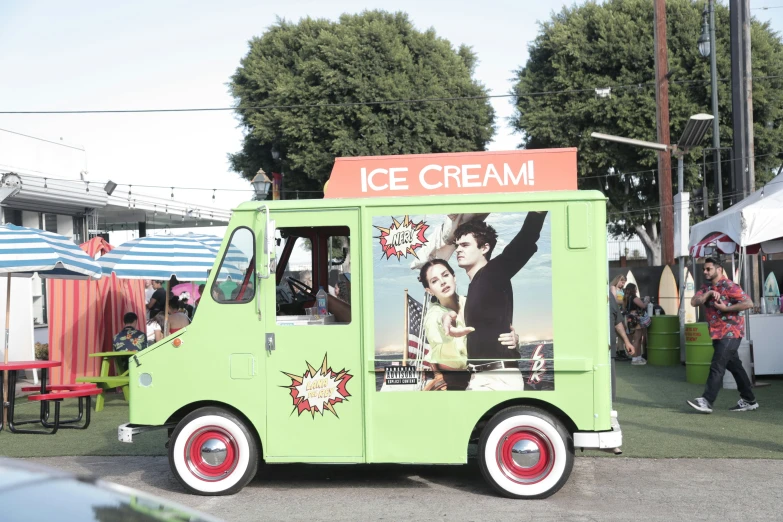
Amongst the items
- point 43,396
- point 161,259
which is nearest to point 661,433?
point 161,259

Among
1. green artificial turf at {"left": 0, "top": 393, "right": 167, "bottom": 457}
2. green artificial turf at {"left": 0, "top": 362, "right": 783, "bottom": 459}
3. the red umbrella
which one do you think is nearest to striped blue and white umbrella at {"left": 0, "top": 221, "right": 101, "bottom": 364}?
green artificial turf at {"left": 0, "top": 393, "right": 167, "bottom": 457}

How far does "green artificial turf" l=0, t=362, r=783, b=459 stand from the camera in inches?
321

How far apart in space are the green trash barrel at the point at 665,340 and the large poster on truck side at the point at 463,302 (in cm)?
1009

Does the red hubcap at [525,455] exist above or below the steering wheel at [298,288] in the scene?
below

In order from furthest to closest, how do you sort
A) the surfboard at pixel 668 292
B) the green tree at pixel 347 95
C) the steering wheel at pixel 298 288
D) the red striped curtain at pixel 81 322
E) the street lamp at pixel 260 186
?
the green tree at pixel 347 95
the surfboard at pixel 668 292
the street lamp at pixel 260 186
the red striped curtain at pixel 81 322
the steering wheel at pixel 298 288

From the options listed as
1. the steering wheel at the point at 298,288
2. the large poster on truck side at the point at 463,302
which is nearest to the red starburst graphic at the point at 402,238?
the large poster on truck side at the point at 463,302

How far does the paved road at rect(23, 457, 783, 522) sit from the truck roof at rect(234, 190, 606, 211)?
7.42ft

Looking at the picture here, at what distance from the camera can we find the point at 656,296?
2288cm

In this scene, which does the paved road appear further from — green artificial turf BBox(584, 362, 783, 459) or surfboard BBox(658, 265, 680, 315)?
surfboard BBox(658, 265, 680, 315)

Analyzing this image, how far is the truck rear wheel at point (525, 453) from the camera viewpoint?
635cm

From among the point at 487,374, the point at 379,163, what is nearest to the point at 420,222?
the point at 379,163

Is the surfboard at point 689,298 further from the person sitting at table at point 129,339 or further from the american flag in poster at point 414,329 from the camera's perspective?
the american flag in poster at point 414,329

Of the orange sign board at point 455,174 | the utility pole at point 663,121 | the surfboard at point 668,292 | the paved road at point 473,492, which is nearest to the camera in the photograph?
the paved road at point 473,492

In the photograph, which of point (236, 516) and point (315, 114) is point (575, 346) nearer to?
point (236, 516)
